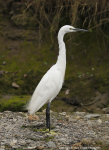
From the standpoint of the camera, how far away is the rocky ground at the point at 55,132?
2.76 metres

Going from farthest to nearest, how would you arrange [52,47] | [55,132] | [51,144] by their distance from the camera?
[52,47] < [55,132] < [51,144]

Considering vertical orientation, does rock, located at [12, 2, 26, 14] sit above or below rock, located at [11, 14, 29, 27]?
above

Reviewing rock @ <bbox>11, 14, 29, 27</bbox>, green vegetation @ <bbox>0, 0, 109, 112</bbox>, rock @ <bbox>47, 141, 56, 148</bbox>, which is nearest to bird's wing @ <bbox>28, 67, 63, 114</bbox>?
rock @ <bbox>47, 141, 56, 148</bbox>

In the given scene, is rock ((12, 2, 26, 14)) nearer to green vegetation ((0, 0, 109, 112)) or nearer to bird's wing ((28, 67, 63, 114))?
green vegetation ((0, 0, 109, 112))

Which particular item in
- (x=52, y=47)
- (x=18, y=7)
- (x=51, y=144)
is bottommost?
(x=51, y=144)

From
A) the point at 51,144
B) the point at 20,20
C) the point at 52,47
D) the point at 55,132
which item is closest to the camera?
the point at 51,144

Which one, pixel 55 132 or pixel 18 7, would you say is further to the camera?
pixel 18 7

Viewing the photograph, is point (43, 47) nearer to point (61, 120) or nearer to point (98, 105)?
point (98, 105)

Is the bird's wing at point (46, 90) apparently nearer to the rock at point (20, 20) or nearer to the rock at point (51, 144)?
the rock at point (51, 144)

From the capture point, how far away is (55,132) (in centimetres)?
331

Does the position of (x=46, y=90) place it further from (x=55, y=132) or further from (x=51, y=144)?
(x=51, y=144)

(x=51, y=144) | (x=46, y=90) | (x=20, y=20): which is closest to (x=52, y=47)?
(x=20, y=20)

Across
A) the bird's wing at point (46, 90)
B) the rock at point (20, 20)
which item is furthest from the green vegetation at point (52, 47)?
the bird's wing at point (46, 90)

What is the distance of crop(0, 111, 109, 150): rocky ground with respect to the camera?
2762mm
